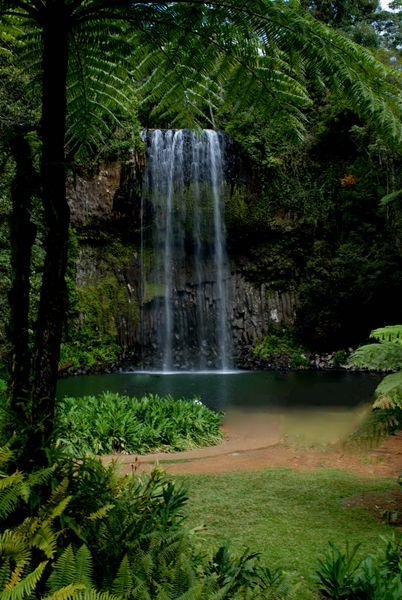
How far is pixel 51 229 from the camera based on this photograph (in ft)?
7.58

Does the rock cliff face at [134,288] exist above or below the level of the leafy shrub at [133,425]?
above

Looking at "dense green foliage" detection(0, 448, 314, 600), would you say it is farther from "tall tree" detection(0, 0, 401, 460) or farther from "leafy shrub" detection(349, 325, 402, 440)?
"leafy shrub" detection(349, 325, 402, 440)

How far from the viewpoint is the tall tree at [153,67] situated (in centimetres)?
229

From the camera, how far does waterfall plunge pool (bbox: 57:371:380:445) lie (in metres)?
7.54

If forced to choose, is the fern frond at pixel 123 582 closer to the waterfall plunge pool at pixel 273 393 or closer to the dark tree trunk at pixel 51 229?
the dark tree trunk at pixel 51 229

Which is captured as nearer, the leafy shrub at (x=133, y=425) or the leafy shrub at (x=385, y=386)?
the leafy shrub at (x=385, y=386)

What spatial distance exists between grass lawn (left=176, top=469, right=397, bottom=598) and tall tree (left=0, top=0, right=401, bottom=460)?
63.3 inches

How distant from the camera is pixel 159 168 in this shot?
57.1 feet

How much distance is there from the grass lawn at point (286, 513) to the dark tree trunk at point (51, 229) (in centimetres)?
147

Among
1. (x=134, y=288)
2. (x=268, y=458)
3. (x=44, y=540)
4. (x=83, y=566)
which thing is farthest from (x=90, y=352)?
(x=83, y=566)

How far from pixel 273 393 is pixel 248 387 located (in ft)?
3.82

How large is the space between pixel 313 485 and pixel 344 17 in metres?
26.1

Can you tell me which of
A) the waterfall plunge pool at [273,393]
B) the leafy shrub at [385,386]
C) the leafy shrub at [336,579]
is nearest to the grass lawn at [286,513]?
the leafy shrub at [336,579]

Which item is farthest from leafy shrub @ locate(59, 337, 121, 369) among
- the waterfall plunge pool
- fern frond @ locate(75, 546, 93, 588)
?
fern frond @ locate(75, 546, 93, 588)
